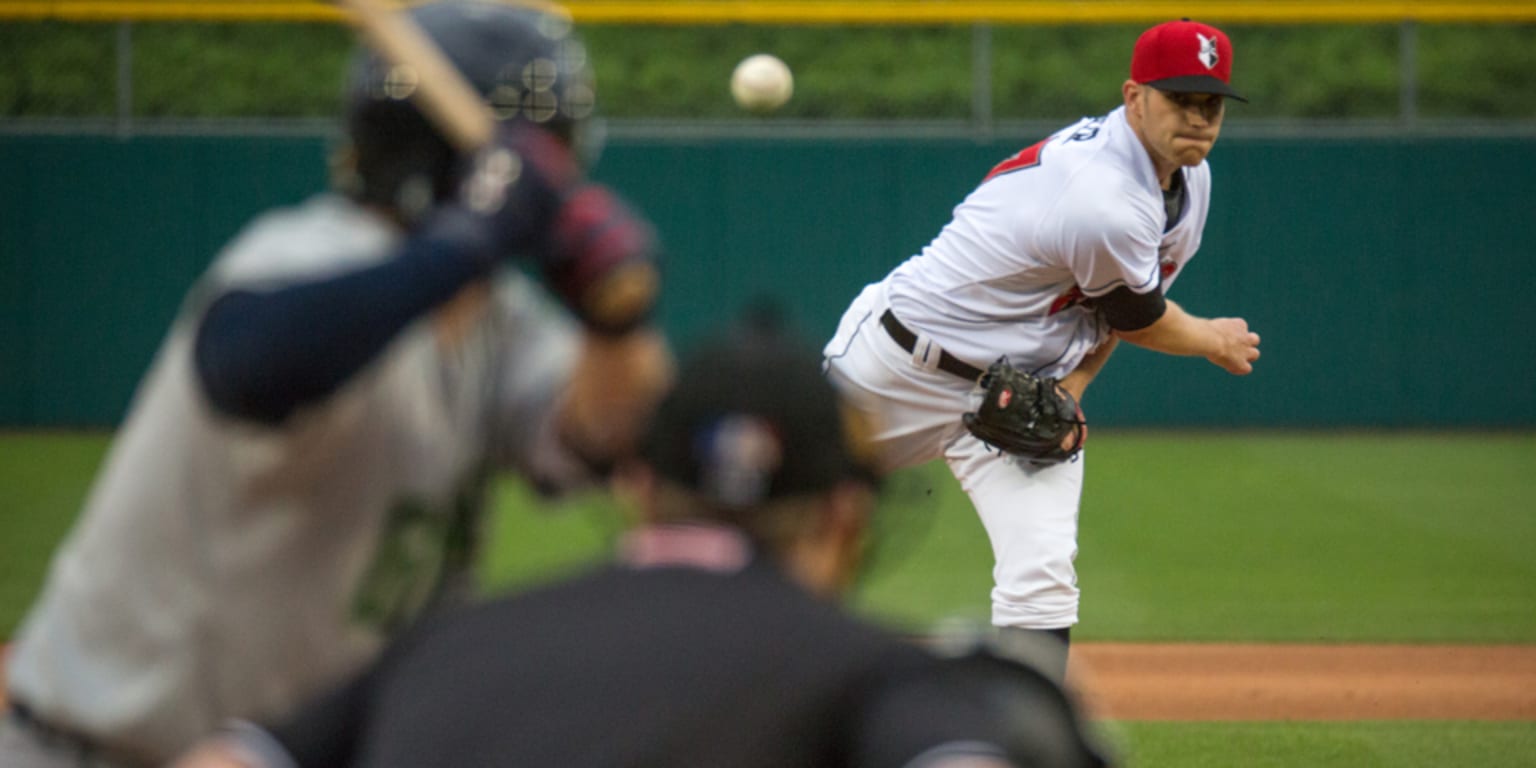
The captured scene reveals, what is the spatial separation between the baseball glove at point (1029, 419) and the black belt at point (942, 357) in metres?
0.16

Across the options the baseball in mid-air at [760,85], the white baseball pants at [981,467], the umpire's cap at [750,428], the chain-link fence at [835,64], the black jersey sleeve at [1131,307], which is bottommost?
the chain-link fence at [835,64]

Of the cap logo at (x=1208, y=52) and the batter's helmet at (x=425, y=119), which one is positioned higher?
the batter's helmet at (x=425, y=119)

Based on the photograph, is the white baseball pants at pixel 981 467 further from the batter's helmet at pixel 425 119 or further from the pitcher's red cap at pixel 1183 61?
the batter's helmet at pixel 425 119

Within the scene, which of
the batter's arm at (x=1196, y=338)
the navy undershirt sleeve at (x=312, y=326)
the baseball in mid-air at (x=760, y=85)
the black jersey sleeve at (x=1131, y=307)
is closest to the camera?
the navy undershirt sleeve at (x=312, y=326)

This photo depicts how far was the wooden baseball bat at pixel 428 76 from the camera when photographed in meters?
1.94

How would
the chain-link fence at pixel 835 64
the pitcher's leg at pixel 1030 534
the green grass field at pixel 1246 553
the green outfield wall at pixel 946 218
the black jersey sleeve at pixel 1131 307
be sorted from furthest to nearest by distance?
the chain-link fence at pixel 835 64
the green outfield wall at pixel 946 218
the green grass field at pixel 1246 553
the black jersey sleeve at pixel 1131 307
the pitcher's leg at pixel 1030 534

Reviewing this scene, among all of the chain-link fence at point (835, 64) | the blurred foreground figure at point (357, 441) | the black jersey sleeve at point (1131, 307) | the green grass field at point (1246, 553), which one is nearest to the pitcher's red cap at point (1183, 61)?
the black jersey sleeve at point (1131, 307)

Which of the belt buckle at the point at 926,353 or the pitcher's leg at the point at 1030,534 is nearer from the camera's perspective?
the pitcher's leg at the point at 1030,534

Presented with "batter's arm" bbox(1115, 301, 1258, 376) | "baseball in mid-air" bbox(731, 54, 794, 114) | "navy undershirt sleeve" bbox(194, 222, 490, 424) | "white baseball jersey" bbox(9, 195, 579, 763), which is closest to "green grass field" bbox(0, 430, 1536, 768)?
"batter's arm" bbox(1115, 301, 1258, 376)

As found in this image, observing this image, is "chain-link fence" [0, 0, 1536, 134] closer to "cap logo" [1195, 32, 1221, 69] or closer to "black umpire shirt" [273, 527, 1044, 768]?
"cap logo" [1195, 32, 1221, 69]

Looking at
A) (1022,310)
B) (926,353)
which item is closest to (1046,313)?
(1022,310)

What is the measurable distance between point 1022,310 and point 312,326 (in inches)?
138

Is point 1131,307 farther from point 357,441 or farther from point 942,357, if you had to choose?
point 357,441

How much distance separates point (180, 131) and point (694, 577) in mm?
13491
